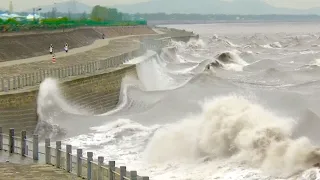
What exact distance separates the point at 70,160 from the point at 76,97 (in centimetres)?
1156

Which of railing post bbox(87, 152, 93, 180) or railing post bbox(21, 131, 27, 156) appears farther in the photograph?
railing post bbox(21, 131, 27, 156)

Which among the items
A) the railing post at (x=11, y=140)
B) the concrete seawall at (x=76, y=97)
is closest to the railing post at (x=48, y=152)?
the railing post at (x=11, y=140)

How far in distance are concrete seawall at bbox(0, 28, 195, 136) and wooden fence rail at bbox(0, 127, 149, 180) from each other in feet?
12.4

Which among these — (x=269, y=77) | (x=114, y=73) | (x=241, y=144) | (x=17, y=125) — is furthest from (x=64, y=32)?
(x=241, y=144)

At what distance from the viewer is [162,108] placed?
23.7 metres

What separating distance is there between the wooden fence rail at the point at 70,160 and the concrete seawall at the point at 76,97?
12.4ft

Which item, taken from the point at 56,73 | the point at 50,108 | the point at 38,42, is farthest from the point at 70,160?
the point at 38,42

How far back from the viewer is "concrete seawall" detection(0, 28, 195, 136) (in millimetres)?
17953

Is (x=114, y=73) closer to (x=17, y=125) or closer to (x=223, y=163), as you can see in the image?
(x=17, y=125)

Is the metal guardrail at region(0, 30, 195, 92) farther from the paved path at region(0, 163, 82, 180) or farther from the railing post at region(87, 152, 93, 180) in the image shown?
the railing post at region(87, 152, 93, 180)

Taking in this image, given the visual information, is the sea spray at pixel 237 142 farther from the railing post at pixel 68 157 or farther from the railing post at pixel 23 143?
the railing post at pixel 68 157

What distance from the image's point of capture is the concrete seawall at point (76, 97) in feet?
58.9

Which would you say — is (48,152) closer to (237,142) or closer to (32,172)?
(32,172)

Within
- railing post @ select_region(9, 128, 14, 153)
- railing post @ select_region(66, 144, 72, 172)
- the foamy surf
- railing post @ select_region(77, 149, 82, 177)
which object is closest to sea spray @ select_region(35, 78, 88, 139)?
the foamy surf
